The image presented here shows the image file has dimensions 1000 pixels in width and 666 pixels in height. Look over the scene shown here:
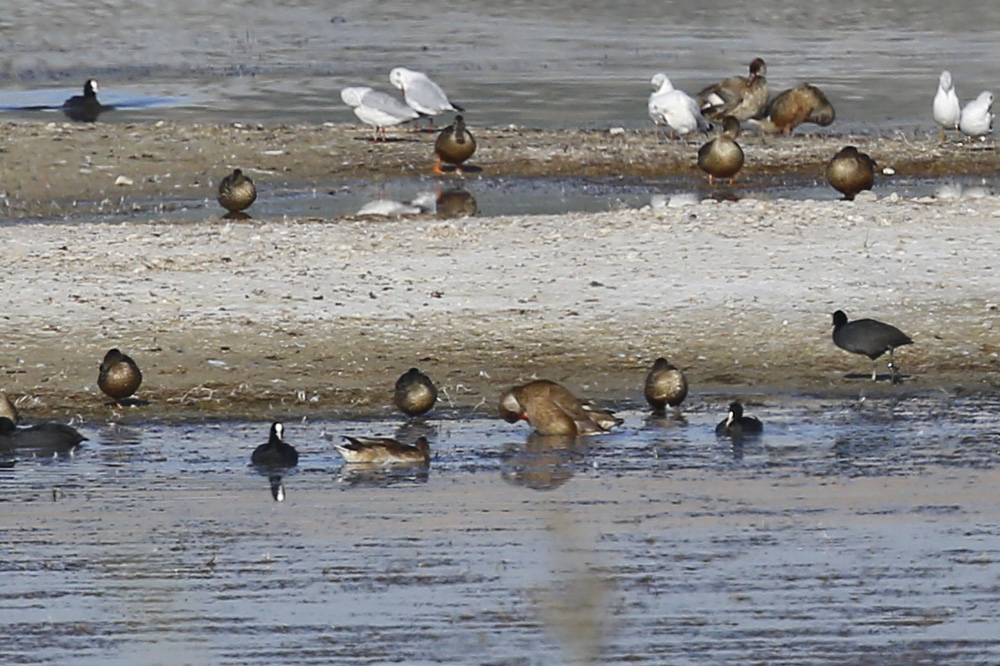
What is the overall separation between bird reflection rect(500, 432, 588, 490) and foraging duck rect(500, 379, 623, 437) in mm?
61

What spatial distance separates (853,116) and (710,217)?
10.7 meters

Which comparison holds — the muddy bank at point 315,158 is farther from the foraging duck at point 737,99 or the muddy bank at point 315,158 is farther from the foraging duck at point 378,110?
the foraging duck at point 737,99

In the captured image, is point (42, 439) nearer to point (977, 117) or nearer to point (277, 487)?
point (277, 487)

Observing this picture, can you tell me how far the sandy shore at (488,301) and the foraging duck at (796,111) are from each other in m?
6.94

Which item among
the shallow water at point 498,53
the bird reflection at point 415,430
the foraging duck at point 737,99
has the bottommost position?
the bird reflection at point 415,430

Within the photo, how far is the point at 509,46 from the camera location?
3766 cm

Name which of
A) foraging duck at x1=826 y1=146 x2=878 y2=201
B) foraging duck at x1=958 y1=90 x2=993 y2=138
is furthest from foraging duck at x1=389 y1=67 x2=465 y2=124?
foraging duck at x1=826 y1=146 x2=878 y2=201

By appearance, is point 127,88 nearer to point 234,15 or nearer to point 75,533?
point 234,15

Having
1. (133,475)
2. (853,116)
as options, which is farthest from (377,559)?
(853,116)

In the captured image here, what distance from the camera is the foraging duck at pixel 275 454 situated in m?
11.0

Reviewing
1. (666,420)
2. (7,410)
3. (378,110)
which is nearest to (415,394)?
(666,420)

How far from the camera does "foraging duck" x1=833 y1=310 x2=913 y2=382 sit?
13.2m

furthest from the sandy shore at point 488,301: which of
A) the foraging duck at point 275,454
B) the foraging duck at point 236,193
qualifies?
the foraging duck at point 275,454

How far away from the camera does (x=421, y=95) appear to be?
25.0 metres
